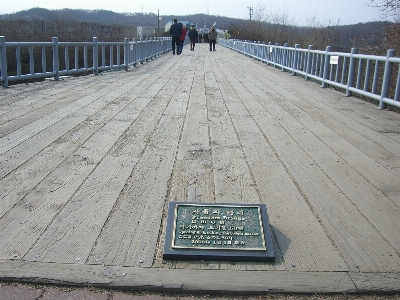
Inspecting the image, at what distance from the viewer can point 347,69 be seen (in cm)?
1066

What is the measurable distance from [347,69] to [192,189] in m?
7.95

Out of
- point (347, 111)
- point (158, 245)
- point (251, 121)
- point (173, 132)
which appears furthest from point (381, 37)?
point (158, 245)

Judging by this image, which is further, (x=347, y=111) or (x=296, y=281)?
(x=347, y=111)

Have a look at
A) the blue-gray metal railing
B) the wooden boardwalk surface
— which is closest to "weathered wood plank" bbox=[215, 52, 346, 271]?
the wooden boardwalk surface

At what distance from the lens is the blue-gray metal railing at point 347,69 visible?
26.9ft

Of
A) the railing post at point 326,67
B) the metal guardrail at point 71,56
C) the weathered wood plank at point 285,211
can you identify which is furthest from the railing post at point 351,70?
the metal guardrail at point 71,56

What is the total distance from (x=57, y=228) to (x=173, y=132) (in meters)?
3.03

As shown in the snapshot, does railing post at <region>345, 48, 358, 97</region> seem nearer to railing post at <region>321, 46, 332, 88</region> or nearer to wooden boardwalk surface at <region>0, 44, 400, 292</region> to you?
railing post at <region>321, 46, 332, 88</region>

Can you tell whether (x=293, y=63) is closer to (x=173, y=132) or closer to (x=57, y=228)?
(x=173, y=132)

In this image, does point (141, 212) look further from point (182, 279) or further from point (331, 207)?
point (331, 207)

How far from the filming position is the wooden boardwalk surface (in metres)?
2.60

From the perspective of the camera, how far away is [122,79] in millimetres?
13164

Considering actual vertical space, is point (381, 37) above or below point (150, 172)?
above

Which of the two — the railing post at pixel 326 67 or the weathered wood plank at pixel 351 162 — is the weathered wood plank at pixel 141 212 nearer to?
the weathered wood plank at pixel 351 162
